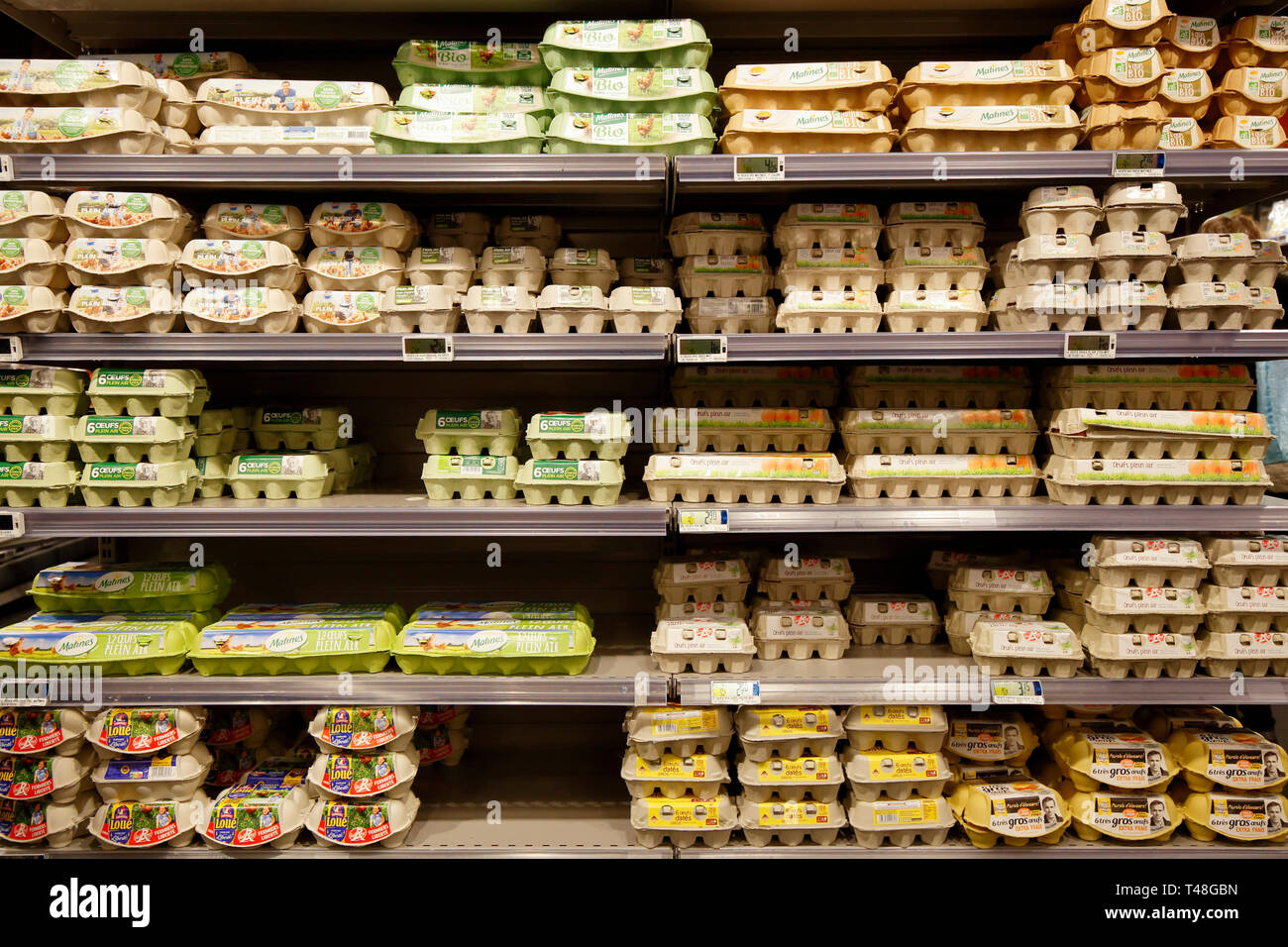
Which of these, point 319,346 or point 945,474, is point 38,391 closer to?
point 319,346

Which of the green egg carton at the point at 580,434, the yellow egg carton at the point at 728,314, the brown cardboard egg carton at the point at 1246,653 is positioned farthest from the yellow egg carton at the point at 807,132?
the brown cardboard egg carton at the point at 1246,653

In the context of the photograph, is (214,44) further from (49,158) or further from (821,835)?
(821,835)

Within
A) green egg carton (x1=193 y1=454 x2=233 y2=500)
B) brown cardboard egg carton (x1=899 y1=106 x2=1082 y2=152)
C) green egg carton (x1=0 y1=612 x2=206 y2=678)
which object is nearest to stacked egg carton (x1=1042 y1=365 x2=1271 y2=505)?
brown cardboard egg carton (x1=899 y1=106 x2=1082 y2=152)

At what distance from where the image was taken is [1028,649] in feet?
7.57

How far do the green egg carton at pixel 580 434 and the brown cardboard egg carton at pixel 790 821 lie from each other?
3.80 feet

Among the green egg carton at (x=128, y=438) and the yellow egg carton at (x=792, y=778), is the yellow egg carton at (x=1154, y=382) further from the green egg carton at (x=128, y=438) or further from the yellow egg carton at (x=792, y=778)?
the green egg carton at (x=128, y=438)

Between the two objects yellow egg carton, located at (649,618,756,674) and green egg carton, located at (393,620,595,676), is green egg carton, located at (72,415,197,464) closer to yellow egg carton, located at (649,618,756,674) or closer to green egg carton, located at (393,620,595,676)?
green egg carton, located at (393,620,595,676)

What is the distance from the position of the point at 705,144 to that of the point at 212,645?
2117 mm

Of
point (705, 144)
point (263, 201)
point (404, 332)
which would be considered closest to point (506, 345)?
point (404, 332)

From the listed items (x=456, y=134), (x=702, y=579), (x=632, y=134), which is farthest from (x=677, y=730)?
(x=456, y=134)

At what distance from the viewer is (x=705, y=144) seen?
7.48 feet

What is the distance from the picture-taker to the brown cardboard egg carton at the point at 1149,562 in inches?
91.2

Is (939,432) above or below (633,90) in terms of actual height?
below

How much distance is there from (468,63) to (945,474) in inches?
78.1
